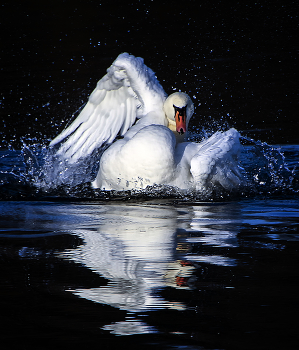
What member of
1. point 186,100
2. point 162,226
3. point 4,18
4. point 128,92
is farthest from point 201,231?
point 4,18

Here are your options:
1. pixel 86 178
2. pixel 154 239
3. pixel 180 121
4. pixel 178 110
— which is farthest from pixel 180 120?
pixel 154 239

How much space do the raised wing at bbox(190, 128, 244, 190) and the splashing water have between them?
0.09m

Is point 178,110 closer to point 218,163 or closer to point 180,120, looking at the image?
point 180,120

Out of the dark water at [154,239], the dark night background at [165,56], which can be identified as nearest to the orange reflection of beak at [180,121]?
the dark water at [154,239]

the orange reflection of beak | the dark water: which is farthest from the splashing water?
the orange reflection of beak

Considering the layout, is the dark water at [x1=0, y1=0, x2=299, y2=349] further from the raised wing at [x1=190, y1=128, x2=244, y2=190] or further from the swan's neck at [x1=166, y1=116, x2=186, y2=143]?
the swan's neck at [x1=166, y1=116, x2=186, y2=143]

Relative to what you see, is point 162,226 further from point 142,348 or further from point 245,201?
point 142,348

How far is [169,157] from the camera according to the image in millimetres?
5441

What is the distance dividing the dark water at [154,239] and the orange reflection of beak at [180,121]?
81 centimetres

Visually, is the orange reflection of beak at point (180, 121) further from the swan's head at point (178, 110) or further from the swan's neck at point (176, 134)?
the swan's neck at point (176, 134)

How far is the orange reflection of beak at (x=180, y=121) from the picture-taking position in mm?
6621

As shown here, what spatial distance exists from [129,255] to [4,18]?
17.9 meters

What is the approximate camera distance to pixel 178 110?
22.1 ft

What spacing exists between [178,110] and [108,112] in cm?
121
